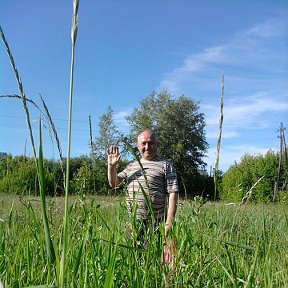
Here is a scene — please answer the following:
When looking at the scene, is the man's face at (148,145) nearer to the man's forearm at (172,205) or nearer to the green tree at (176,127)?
the man's forearm at (172,205)

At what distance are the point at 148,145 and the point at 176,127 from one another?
182 ft

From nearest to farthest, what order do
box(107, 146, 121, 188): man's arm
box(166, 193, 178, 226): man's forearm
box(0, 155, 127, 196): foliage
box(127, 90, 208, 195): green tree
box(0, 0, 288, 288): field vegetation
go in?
1. box(0, 0, 288, 288): field vegetation
2. box(0, 155, 127, 196): foliage
3. box(107, 146, 121, 188): man's arm
4. box(166, 193, 178, 226): man's forearm
5. box(127, 90, 208, 195): green tree

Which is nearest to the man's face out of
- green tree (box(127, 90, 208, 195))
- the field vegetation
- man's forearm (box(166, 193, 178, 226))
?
the field vegetation

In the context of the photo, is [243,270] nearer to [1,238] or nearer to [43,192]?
[1,238]

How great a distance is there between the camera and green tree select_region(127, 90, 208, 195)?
192 ft

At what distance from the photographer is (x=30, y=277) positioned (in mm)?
1526

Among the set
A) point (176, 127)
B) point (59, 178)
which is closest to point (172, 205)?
point (59, 178)

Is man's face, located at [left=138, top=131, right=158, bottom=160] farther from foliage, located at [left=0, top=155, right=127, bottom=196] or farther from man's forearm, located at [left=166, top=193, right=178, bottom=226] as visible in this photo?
foliage, located at [left=0, top=155, right=127, bottom=196]

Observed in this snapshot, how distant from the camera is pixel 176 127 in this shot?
6034 centimetres

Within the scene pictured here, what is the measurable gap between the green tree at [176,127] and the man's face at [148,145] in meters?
52.7

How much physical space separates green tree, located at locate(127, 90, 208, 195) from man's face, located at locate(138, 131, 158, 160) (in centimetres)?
5272

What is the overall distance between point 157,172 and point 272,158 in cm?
3665

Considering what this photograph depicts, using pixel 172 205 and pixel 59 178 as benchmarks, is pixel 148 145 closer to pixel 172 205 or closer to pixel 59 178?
pixel 172 205

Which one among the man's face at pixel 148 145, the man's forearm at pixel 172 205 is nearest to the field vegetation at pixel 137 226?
the man's forearm at pixel 172 205
